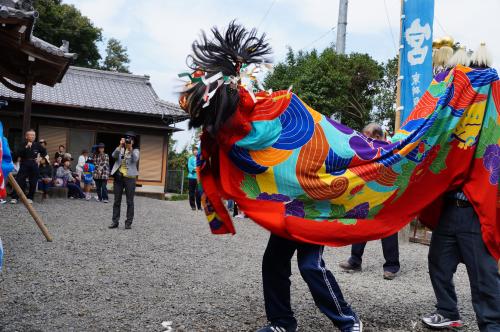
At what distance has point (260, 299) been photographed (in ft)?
15.1

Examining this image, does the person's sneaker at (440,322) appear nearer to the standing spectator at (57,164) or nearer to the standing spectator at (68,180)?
the standing spectator at (68,180)

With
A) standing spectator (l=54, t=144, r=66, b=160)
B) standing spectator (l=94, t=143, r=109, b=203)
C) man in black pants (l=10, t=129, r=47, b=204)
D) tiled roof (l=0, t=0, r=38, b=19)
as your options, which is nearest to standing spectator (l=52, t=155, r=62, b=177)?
standing spectator (l=54, t=144, r=66, b=160)

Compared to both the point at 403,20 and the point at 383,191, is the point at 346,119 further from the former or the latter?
the point at 383,191

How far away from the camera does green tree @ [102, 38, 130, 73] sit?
35.4 m

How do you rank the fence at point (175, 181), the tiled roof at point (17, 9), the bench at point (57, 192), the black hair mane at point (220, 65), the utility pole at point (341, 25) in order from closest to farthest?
1. the black hair mane at point (220, 65)
2. the tiled roof at point (17, 9)
3. the bench at point (57, 192)
4. the utility pole at point (341, 25)
5. the fence at point (175, 181)

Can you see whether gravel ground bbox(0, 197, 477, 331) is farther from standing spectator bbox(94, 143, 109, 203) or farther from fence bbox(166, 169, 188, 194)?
fence bbox(166, 169, 188, 194)

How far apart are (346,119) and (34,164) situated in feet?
40.0

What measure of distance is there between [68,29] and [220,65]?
2718 centimetres

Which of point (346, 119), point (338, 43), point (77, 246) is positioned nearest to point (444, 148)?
point (77, 246)

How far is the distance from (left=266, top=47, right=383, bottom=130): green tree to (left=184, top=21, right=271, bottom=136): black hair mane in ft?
39.9

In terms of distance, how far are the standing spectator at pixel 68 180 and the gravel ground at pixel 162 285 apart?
633cm

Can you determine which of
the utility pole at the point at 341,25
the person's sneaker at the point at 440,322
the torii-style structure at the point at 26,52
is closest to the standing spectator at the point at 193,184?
the torii-style structure at the point at 26,52

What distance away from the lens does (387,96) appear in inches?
744

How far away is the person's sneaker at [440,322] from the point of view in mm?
3777
